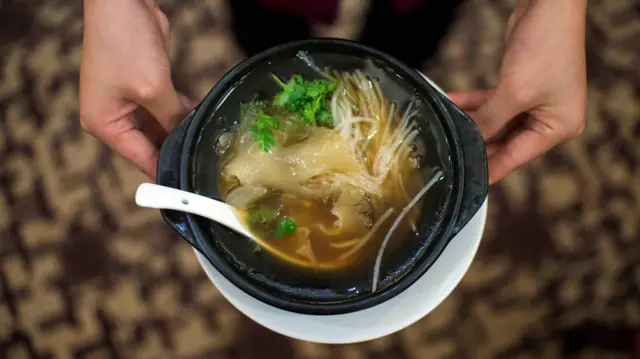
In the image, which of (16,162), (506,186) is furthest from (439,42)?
(16,162)

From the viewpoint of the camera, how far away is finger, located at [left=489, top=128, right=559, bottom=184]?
132 cm

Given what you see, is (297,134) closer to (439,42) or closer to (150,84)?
(150,84)

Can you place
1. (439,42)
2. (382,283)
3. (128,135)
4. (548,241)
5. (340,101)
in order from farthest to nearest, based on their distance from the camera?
(439,42) < (548,241) < (128,135) < (340,101) < (382,283)

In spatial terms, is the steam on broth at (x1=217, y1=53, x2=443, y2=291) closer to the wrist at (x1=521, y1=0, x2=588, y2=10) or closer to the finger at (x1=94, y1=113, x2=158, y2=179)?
the finger at (x1=94, y1=113, x2=158, y2=179)

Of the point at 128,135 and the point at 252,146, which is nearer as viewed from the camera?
the point at 252,146

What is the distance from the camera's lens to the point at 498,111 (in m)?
1.27

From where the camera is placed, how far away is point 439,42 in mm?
2057

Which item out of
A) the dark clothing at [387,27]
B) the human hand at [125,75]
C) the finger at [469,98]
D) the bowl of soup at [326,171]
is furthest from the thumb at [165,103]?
the dark clothing at [387,27]

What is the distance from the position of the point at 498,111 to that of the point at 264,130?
0.57 meters

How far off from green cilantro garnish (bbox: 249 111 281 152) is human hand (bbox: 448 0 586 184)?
54 centimetres

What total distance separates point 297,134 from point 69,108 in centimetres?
137

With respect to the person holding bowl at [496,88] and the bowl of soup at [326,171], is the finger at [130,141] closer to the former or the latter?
the person holding bowl at [496,88]

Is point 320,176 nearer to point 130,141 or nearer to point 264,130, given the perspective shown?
point 264,130

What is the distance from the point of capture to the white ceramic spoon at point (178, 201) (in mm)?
1014
